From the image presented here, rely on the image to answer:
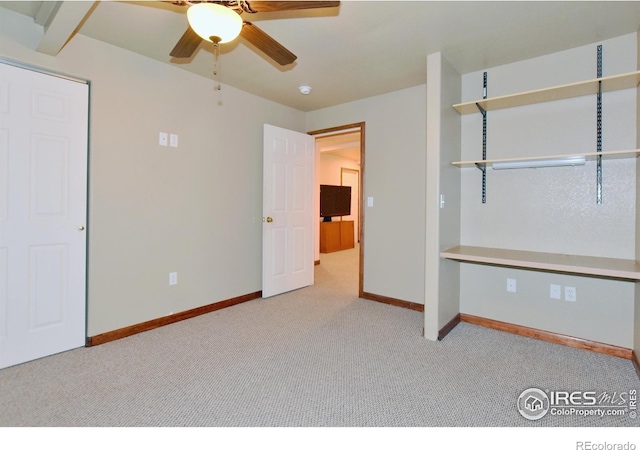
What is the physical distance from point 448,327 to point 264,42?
8.55ft

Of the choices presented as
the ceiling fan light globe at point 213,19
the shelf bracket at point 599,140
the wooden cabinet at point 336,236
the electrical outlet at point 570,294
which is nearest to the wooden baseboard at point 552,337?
the electrical outlet at point 570,294

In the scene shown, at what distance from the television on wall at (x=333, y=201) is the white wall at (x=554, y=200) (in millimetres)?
4258

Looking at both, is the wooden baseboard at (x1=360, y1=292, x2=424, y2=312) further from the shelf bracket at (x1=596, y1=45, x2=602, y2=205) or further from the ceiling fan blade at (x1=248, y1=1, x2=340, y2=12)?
the ceiling fan blade at (x1=248, y1=1, x2=340, y2=12)

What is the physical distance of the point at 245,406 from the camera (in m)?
1.75

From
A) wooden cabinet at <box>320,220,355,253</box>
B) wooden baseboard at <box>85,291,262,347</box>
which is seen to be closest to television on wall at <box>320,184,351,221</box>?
wooden cabinet at <box>320,220,355,253</box>

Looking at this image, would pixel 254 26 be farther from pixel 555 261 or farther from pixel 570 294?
pixel 570 294

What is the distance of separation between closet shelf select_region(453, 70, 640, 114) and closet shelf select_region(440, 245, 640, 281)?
1198 millimetres

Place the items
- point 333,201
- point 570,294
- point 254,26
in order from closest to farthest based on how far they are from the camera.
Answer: point 254,26, point 570,294, point 333,201

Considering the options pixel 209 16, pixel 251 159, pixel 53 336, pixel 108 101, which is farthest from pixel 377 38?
pixel 53 336

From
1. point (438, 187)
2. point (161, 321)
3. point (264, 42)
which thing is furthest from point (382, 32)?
point (161, 321)

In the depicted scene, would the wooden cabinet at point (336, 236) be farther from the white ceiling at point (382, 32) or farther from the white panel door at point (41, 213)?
the white panel door at point (41, 213)

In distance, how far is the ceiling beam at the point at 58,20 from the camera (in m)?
1.77

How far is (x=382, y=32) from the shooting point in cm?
229
